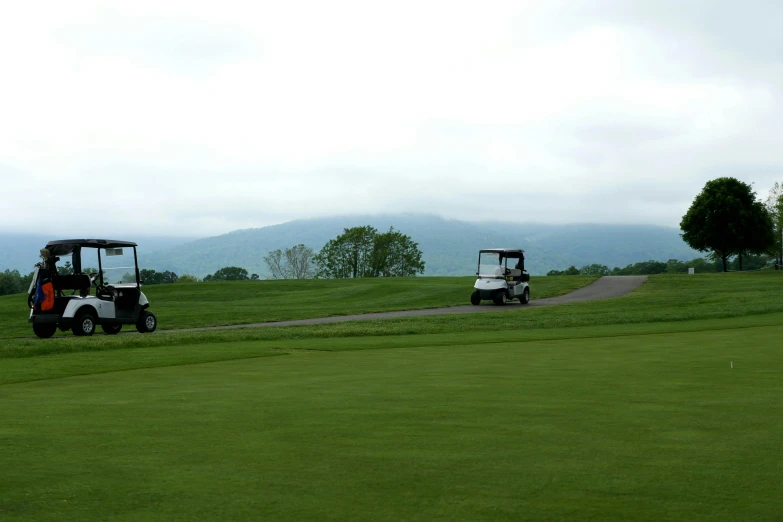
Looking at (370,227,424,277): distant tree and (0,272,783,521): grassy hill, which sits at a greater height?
(370,227,424,277): distant tree

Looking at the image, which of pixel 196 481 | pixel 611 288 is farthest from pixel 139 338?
pixel 611 288

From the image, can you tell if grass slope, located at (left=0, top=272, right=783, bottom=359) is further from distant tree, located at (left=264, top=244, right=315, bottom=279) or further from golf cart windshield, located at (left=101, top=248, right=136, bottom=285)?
distant tree, located at (left=264, top=244, right=315, bottom=279)

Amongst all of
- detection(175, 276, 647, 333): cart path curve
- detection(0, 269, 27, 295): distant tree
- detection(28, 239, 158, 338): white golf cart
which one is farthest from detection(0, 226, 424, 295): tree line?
detection(28, 239, 158, 338): white golf cart

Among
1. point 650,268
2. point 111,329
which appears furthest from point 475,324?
point 650,268

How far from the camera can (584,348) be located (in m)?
16.8

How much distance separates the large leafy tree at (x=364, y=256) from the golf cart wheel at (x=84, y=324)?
295 feet

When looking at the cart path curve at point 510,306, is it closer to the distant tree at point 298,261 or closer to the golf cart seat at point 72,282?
the golf cart seat at point 72,282

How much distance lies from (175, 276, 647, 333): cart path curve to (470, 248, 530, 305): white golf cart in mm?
616

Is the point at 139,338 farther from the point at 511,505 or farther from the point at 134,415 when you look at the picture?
the point at 511,505

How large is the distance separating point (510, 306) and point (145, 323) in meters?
19.4

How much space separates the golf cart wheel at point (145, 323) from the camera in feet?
87.2

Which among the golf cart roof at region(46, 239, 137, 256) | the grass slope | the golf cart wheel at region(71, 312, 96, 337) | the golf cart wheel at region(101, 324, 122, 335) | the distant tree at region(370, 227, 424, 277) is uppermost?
the distant tree at region(370, 227, 424, 277)

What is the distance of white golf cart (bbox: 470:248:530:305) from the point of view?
40781 millimetres

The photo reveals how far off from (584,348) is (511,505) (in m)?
12.7
